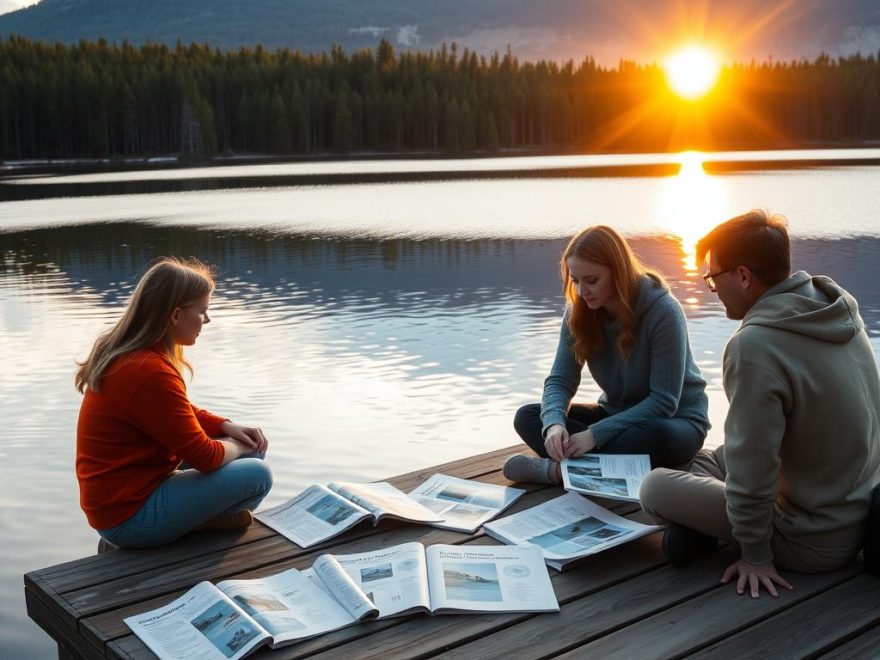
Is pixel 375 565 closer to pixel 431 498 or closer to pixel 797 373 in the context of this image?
pixel 431 498

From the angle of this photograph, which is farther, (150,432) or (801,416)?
(150,432)

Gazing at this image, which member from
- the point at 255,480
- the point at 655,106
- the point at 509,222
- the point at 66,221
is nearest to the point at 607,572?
the point at 255,480

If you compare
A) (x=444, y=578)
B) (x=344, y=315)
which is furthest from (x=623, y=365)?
(x=344, y=315)

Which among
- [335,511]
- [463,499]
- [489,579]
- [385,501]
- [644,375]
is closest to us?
[489,579]

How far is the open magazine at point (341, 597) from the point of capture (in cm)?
337

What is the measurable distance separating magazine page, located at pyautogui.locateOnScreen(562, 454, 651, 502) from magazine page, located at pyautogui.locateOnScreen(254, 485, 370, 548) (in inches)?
39.1

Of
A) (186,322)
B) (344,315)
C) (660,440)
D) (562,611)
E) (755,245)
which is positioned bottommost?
(344,315)

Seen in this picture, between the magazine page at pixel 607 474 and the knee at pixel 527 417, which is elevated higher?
the knee at pixel 527 417

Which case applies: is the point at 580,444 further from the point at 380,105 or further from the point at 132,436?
the point at 380,105

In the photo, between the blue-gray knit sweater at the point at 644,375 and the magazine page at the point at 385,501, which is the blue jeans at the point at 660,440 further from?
the magazine page at the point at 385,501

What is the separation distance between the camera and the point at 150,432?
13.5 feet

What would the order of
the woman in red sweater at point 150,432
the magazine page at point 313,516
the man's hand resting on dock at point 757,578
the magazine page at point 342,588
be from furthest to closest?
the magazine page at point 313,516, the woman in red sweater at point 150,432, the man's hand resting on dock at point 757,578, the magazine page at point 342,588

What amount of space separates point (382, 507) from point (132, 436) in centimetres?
114

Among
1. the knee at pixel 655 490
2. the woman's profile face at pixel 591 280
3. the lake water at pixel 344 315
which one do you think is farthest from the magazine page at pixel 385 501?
the lake water at pixel 344 315
